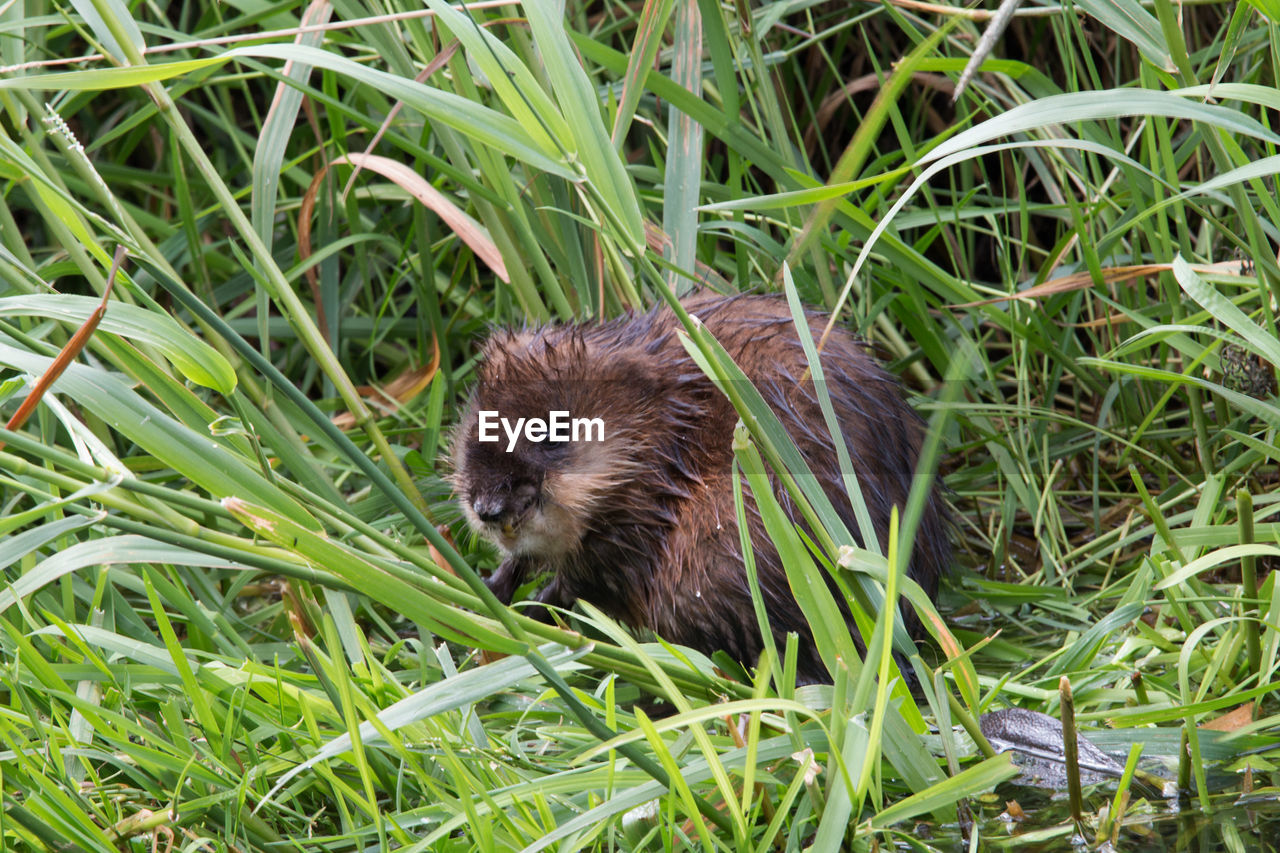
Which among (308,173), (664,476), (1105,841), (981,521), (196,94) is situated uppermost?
(196,94)

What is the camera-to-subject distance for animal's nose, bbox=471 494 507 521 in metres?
2.16

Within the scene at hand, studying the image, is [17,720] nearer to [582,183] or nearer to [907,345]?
[582,183]

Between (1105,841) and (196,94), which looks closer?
(1105,841)

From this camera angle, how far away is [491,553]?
259cm

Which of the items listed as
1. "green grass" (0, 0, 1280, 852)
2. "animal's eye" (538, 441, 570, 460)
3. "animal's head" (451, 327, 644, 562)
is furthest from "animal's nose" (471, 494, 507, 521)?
"green grass" (0, 0, 1280, 852)

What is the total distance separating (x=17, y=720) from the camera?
174 cm

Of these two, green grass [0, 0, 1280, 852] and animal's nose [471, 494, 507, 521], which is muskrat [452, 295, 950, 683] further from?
green grass [0, 0, 1280, 852]

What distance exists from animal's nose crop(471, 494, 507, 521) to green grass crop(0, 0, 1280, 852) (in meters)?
0.25

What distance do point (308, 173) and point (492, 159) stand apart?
4.57ft

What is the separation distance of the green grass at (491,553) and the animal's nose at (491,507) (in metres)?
0.25

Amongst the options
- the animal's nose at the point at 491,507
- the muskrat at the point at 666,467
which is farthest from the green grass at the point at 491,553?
the animal's nose at the point at 491,507

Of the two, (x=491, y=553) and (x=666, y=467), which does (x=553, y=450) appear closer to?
(x=666, y=467)

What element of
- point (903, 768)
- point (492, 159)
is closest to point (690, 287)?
point (492, 159)

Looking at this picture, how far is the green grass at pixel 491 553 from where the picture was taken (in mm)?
1383
